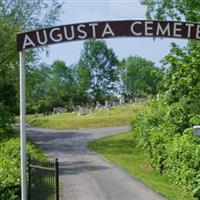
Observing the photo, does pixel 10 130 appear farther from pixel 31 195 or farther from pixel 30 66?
pixel 31 195

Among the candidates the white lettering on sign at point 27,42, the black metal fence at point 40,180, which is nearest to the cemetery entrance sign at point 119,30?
the white lettering on sign at point 27,42

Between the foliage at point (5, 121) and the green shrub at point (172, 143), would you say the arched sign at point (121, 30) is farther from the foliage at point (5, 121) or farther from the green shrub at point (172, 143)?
the foliage at point (5, 121)

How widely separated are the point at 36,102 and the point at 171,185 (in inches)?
2960

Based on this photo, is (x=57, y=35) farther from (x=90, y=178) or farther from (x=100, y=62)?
(x=100, y=62)

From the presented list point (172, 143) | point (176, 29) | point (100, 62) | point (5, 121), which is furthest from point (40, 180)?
point (100, 62)

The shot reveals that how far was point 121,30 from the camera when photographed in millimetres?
10375

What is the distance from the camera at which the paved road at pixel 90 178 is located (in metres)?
18.1

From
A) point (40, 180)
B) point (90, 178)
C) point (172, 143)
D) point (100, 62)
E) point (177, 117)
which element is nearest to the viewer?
point (40, 180)

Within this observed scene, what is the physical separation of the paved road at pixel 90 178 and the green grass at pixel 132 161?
1.42 feet

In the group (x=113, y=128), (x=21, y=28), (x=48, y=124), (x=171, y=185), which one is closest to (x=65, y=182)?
(x=171, y=185)

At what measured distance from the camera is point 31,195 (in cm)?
1339

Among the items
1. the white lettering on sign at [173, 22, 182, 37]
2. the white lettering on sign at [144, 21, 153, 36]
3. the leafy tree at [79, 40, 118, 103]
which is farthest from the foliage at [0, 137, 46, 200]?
the leafy tree at [79, 40, 118, 103]

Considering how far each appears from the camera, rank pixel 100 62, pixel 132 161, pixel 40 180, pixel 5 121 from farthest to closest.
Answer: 1. pixel 100 62
2. pixel 5 121
3. pixel 132 161
4. pixel 40 180

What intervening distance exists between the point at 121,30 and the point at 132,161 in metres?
19.0
